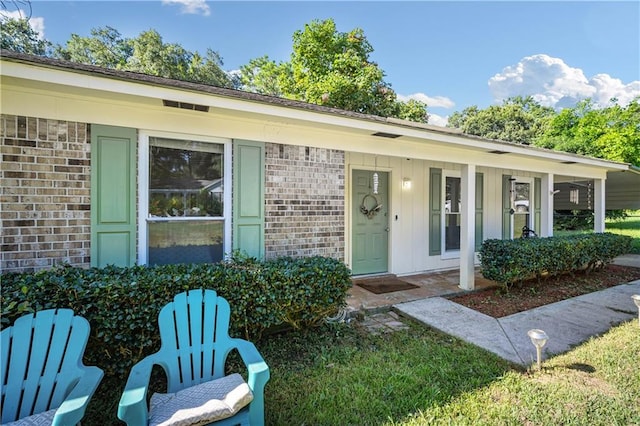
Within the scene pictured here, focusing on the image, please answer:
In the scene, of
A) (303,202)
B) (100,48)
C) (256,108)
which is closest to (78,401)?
(256,108)

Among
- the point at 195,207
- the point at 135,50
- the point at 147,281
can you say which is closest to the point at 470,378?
the point at 147,281

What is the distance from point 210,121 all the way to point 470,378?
12.3ft

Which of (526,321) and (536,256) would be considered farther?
→ (536,256)

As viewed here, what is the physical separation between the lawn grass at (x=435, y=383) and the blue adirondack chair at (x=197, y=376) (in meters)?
0.52

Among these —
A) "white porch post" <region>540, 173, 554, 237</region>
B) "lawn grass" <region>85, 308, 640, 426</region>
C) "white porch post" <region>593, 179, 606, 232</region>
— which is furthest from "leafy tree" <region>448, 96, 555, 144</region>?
"lawn grass" <region>85, 308, 640, 426</region>

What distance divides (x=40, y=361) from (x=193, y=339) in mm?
893

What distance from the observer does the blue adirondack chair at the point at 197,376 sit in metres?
1.75

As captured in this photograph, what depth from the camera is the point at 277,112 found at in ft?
12.1

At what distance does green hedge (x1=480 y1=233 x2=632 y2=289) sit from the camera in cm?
528

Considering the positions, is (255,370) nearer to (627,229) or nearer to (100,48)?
(627,229)

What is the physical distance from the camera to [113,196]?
3.27m

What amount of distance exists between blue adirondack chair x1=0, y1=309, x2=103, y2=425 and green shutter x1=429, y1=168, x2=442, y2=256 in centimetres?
639

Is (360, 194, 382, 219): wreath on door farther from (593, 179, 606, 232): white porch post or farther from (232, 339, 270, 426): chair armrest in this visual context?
(593, 179, 606, 232): white porch post

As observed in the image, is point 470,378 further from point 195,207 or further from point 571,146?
point 571,146
